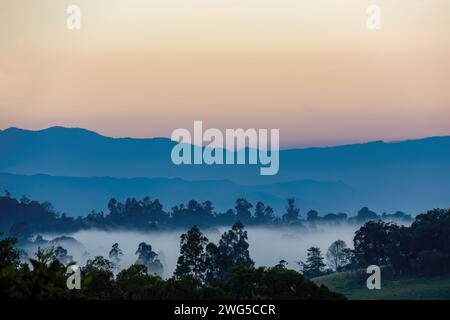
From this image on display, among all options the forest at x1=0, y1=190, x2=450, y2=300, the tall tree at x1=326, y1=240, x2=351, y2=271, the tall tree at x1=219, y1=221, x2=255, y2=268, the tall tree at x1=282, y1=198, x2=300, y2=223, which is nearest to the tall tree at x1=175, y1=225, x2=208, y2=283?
the forest at x1=0, y1=190, x2=450, y2=300

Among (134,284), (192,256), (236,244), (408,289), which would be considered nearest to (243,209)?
(236,244)

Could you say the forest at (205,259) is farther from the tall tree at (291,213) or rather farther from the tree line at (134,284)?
the tall tree at (291,213)

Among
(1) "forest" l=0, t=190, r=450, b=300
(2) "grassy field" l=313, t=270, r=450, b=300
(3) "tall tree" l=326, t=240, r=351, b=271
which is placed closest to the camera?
(1) "forest" l=0, t=190, r=450, b=300

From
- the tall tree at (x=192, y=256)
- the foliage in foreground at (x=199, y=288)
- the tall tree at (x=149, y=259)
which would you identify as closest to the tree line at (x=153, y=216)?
the tall tree at (x=149, y=259)

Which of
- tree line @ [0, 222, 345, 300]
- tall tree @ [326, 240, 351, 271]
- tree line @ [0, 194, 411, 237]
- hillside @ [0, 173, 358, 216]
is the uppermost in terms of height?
hillside @ [0, 173, 358, 216]

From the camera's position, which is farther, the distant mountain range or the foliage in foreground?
the distant mountain range

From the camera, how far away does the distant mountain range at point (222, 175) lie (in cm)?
10688

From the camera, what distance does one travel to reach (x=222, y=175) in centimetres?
11900

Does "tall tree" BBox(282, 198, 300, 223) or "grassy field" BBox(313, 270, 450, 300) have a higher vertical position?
"tall tree" BBox(282, 198, 300, 223)

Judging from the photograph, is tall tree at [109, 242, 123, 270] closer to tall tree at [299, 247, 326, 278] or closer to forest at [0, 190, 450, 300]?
forest at [0, 190, 450, 300]

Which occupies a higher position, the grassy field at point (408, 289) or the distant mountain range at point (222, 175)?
the distant mountain range at point (222, 175)

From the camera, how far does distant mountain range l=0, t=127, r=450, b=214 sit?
107 metres

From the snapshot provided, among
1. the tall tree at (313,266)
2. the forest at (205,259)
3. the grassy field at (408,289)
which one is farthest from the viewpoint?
the tall tree at (313,266)
